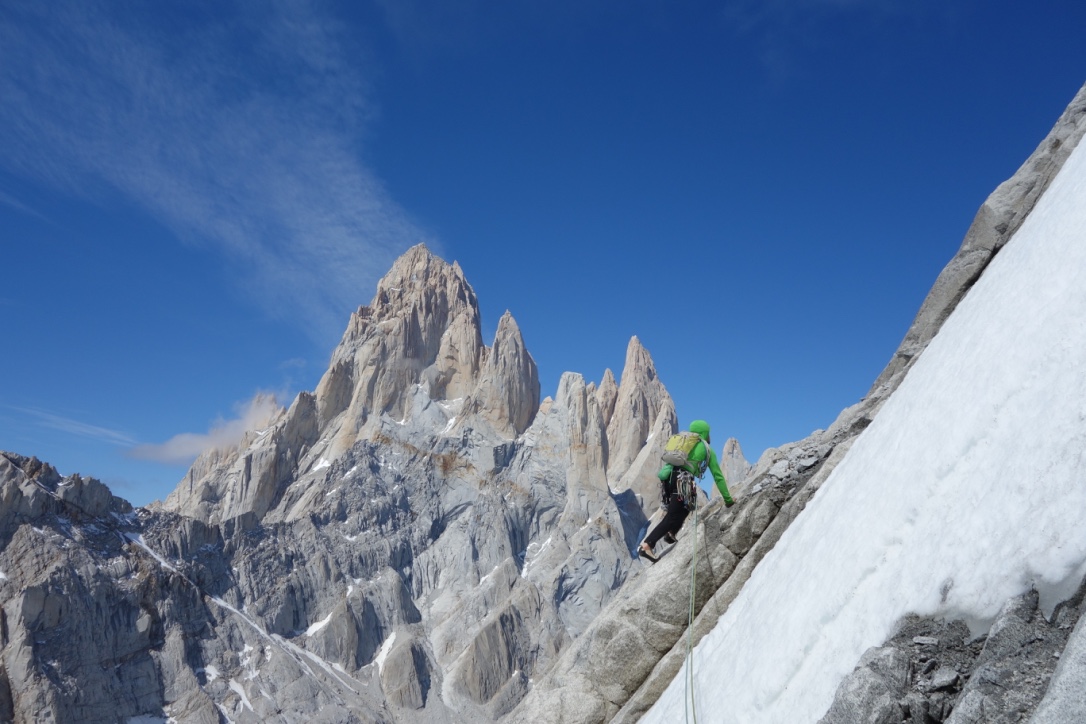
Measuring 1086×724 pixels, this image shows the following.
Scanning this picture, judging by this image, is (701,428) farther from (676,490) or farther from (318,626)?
(318,626)

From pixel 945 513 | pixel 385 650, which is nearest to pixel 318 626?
pixel 385 650

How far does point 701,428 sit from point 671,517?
5.22 feet

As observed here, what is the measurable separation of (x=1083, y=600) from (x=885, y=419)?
17.3 feet

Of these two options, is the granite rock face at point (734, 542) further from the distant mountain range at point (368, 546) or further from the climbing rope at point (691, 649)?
the distant mountain range at point (368, 546)

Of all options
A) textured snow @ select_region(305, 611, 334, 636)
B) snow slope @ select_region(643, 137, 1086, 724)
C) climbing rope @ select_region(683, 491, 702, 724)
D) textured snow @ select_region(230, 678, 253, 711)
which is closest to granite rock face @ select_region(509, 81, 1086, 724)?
climbing rope @ select_region(683, 491, 702, 724)

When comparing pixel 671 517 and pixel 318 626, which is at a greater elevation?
pixel 318 626

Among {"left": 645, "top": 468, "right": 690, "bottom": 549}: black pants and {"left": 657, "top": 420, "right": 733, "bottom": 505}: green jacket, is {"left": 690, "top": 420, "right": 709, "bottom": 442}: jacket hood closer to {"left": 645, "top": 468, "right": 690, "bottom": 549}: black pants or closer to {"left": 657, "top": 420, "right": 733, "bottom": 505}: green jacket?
{"left": 657, "top": 420, "right": 733, "bottom": 505}: green jacket

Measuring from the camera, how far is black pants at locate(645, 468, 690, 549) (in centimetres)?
1220

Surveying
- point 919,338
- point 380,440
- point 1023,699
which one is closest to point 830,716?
point 1023,699

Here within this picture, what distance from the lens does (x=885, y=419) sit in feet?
30.7

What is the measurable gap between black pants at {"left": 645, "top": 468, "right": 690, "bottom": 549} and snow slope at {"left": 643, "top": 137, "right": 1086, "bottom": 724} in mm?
2610

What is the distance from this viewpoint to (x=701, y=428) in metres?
12.5

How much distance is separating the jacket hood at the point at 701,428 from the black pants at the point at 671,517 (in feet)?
2.86

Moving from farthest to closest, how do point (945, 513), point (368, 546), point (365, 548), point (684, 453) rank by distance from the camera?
point (368, 546), point (365, 548), point (684, 453), point (945, 513)
